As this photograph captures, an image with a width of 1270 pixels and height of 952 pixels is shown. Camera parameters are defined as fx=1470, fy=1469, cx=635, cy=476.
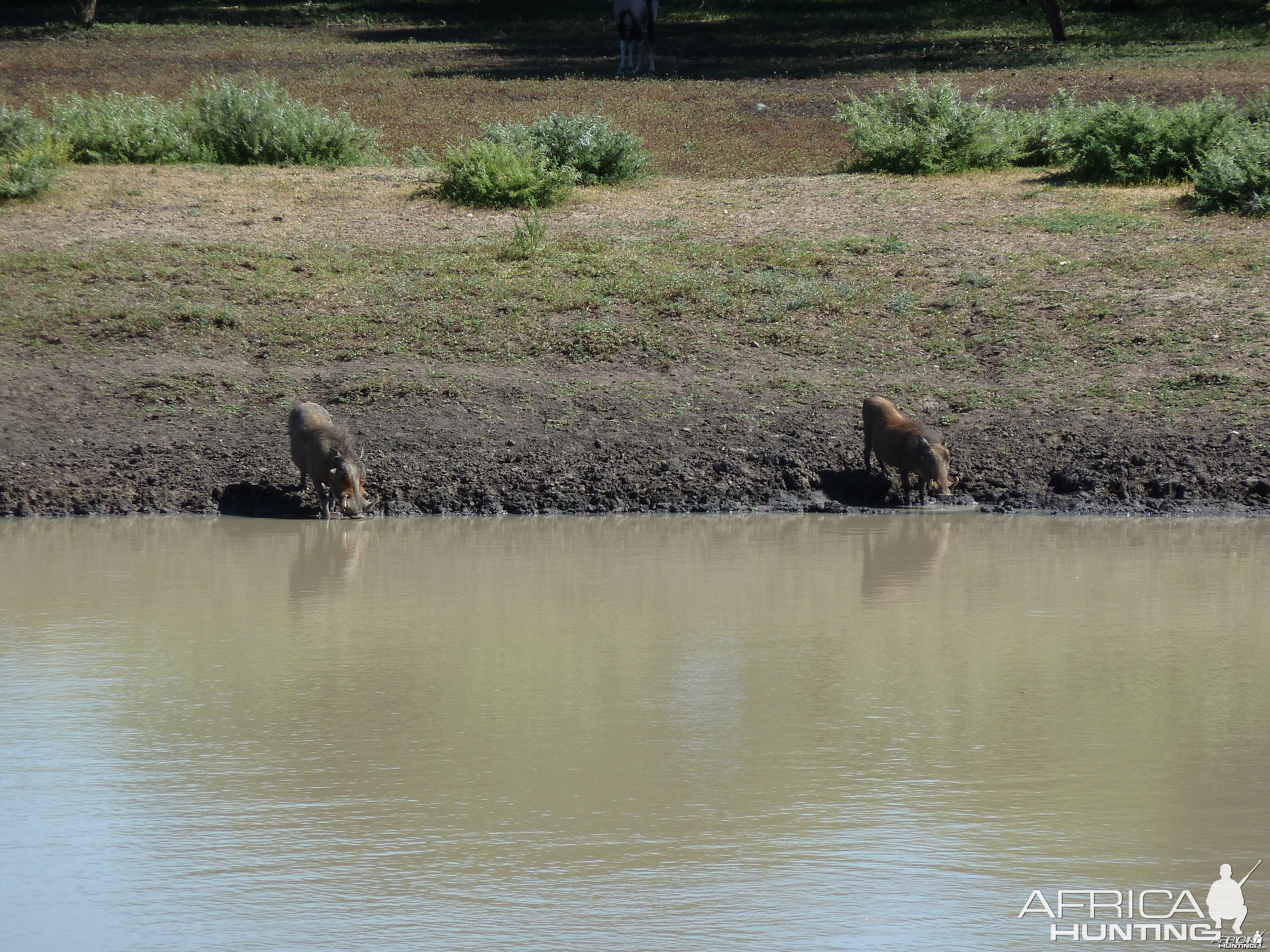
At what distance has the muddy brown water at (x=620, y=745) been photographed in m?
4.27

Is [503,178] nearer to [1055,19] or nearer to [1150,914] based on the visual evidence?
[1150,914]

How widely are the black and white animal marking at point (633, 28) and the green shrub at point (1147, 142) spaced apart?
42.3ft

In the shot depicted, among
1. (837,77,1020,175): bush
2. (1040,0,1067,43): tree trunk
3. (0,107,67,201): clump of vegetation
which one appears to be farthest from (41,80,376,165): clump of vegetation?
(1040,0,1067,43): tree trunk

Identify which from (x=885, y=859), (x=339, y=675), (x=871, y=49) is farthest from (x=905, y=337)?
(x=871, y=49)

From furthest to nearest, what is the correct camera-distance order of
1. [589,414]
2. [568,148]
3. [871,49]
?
[871,49]
[568,148]
[589,414]

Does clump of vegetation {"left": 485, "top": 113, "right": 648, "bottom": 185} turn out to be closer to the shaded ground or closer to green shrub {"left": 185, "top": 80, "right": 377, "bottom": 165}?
the shaded ground

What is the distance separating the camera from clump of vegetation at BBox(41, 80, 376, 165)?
63.3 ft

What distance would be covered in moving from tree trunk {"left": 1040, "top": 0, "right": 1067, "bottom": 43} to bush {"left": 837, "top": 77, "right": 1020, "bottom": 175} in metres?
14.9

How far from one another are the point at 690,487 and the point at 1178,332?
5068 millimetres

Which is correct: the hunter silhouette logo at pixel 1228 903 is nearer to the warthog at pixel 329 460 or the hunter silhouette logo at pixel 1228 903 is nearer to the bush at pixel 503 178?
the warthog at pixel 329 460

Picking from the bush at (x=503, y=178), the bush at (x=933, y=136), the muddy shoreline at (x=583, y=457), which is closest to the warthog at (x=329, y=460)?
the muddy shoreline at (x=583, y=457)

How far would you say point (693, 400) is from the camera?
1222 centimetres

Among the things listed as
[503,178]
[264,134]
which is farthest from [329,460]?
[264,134]

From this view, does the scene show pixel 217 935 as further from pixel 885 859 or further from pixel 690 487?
pixel 690 487
